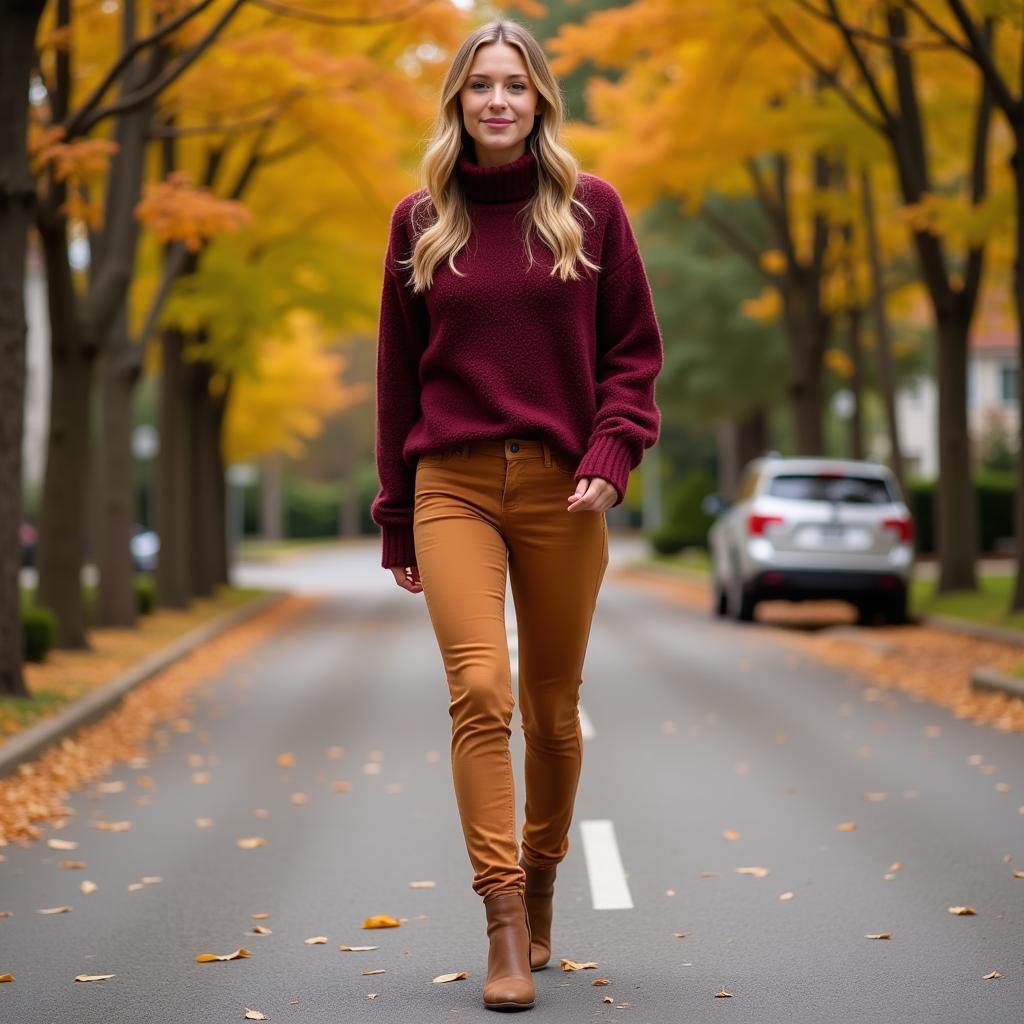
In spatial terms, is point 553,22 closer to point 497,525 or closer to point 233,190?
point 233,190

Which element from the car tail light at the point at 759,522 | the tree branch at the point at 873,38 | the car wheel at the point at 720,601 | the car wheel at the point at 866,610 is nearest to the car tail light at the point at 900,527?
the car wheel at the point at 866,610

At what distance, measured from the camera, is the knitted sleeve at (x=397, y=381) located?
4.18 metres

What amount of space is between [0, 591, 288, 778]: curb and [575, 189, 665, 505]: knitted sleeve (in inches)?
188

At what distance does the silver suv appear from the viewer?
54.1 ft

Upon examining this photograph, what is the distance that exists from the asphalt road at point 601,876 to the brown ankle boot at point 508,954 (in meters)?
0.09

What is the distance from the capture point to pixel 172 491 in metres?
19.0

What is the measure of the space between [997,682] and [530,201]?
24.3 feet

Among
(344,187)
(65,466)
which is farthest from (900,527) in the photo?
(65,466)

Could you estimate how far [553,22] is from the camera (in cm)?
2786

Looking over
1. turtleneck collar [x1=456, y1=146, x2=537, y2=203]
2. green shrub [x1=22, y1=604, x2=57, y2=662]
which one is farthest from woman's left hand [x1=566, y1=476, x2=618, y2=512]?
green shrub [x1=22, y1=604, x2=57, y2=662]

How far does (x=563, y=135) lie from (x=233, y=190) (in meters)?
14.8

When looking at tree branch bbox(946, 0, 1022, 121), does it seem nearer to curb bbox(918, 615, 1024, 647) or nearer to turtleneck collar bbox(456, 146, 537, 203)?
curb bbox(918, 615, 1024, 647)

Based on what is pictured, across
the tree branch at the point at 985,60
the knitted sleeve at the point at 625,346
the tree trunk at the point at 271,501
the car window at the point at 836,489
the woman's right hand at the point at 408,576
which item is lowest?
the tree trunk at the point at 271,501

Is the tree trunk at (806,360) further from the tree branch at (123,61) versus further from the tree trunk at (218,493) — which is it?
the tree branch at (123,61)
